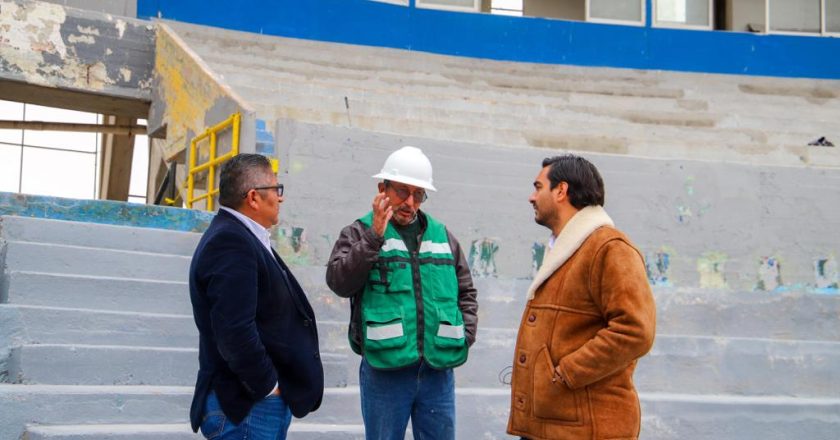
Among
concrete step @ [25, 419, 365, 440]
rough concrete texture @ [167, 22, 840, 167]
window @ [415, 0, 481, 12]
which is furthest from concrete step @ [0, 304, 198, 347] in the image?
window @ [415, 0, 481, 12]

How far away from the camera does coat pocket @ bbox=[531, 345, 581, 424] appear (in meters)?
3.02

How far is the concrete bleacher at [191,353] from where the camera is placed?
479 cm

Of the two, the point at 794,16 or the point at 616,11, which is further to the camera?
the point at 794,16

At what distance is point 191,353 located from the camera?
530 cm

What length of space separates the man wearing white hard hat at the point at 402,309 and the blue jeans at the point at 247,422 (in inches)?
26.5

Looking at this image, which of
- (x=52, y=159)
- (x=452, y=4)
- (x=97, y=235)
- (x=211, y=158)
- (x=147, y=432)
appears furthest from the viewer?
(x=52, y=159)

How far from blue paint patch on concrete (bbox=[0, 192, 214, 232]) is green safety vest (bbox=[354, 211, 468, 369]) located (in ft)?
11.7

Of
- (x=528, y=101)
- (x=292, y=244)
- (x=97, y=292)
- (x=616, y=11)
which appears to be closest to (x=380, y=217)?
(x=97, y=292)

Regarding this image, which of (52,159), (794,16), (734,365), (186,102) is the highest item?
(794,16)

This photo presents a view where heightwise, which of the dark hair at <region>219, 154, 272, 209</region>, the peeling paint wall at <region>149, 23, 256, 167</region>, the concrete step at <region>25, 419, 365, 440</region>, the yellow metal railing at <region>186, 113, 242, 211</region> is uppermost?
the peeling paint wall at <region>149, 23, 256, 167</region>

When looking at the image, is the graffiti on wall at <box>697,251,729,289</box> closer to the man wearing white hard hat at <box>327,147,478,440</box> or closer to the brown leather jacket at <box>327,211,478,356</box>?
the brown leather jacket at <box>327,211,478,356</box>

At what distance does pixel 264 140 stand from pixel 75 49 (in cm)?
404

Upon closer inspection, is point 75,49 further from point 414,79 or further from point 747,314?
point 747,314

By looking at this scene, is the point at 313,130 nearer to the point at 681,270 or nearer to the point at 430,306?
the point at 681,270
